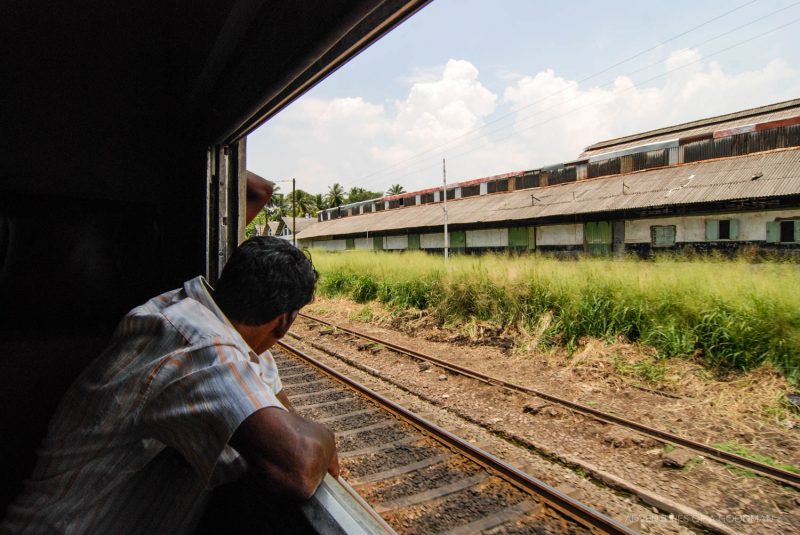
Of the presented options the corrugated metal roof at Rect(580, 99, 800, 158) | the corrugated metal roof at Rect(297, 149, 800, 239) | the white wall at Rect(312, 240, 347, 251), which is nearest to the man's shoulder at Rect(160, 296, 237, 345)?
the corrugated metal roof at Rect(297, 149, 800, 239)

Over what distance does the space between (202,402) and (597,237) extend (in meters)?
16.7

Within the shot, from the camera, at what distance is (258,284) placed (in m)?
1.36

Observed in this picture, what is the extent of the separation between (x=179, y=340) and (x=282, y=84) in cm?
144

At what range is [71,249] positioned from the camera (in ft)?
8.86

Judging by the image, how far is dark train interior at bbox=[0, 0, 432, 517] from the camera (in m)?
2.25

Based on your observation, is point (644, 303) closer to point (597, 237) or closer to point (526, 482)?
point (526, 482)

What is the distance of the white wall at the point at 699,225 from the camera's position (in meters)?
12.2


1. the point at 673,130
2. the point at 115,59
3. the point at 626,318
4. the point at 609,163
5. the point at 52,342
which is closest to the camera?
the point at 52,342

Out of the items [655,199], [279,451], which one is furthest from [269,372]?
[655,199]

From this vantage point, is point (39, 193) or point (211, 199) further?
point (211, 199)

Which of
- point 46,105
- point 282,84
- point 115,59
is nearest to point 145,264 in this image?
point 46,105

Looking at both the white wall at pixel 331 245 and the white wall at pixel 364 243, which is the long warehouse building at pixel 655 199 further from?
the white wall at pixel 331 245

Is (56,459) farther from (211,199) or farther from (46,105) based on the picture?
(46,105)

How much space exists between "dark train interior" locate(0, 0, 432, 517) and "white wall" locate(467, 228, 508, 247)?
1679cm
